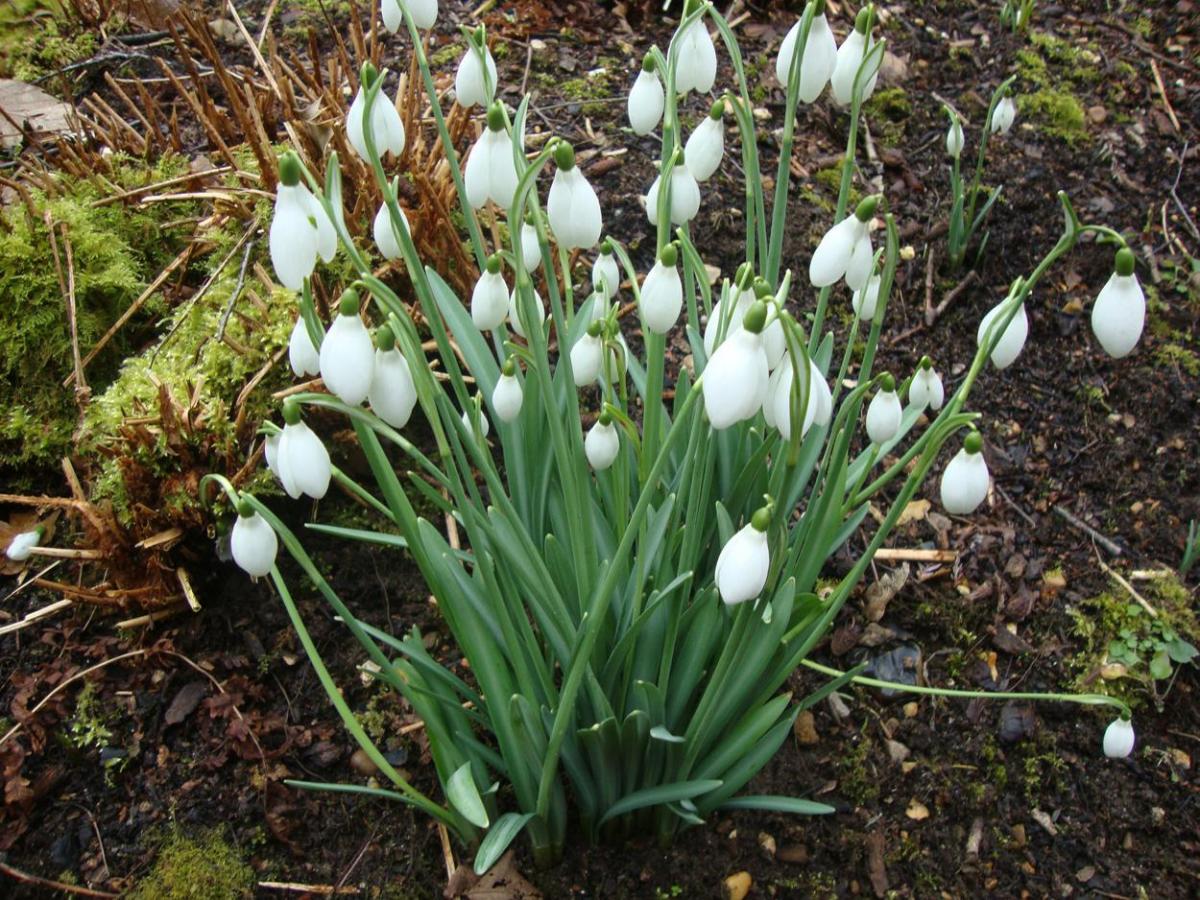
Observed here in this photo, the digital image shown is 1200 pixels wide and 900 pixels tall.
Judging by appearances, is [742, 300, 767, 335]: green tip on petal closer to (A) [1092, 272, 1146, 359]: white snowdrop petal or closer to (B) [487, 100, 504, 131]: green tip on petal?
(B) [487, 100, 504, 131]: green tip on petal

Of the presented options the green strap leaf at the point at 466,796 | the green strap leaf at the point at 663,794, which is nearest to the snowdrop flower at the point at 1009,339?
the green strap leaf at the point at 663,794

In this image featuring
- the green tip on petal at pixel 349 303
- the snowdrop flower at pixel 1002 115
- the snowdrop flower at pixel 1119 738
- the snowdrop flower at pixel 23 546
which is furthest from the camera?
the snowdrop flower at pixel 1002 115

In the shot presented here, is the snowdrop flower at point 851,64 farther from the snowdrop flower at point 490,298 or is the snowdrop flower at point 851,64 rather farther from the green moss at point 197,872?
the green moss at point 197,872

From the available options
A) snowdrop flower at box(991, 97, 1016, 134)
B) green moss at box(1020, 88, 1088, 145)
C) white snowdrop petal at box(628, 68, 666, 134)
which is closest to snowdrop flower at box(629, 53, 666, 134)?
white snowdrop petal at box(628, 68, 666, 134)

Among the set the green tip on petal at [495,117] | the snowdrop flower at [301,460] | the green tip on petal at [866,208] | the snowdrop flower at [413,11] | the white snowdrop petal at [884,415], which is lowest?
the white snowdrop petal at [884,415]

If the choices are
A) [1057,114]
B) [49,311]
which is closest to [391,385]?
[49,311]

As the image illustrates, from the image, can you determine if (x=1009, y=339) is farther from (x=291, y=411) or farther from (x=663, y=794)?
(x=291, y=411)

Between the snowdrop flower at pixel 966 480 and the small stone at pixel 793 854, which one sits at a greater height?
the snowdrop flower at pixel 966 480
